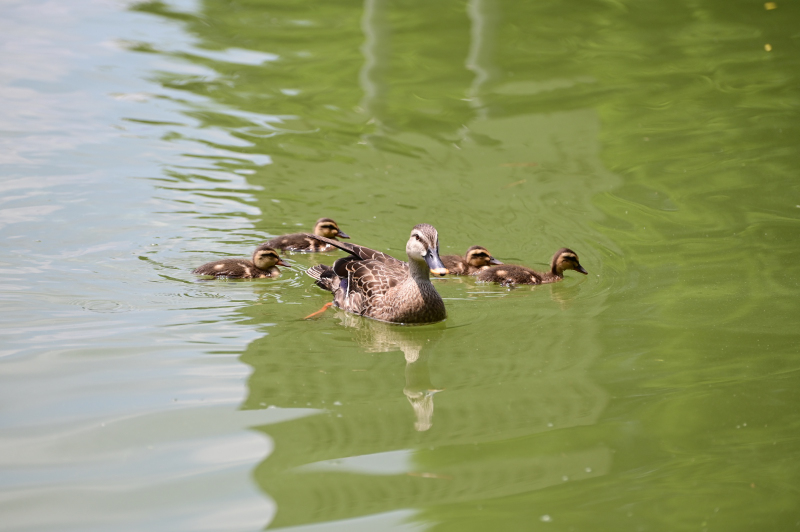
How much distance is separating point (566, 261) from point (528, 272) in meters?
0.28

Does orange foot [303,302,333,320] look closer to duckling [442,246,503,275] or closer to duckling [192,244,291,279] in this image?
duckling [192,244,291,279]

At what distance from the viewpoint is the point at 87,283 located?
6.06 metres

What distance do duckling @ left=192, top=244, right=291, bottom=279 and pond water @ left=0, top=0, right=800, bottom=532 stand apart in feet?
0.69

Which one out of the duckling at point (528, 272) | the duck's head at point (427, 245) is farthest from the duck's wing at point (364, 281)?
the duckling at point (528, 272)

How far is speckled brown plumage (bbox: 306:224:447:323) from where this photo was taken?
543 centimetres

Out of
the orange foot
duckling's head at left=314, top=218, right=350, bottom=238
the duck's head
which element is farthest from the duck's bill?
duckling's head at left=314, top=218, right=350, bottom=238

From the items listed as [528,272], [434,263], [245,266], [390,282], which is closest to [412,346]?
[434,263]

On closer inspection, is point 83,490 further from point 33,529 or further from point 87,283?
point 87,283

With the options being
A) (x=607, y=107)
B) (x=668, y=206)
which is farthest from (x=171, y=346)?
(x=607, y=107)

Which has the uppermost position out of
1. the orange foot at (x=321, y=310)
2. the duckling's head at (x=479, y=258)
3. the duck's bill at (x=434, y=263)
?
the duck's bill at (x=434, y=263)

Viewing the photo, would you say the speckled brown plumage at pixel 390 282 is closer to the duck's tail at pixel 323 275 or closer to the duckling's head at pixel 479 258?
the duck's tail at pixel 323 275

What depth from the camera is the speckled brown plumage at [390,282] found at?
214 inches

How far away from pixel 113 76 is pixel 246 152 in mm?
3533

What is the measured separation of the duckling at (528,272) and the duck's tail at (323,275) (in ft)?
3.61
